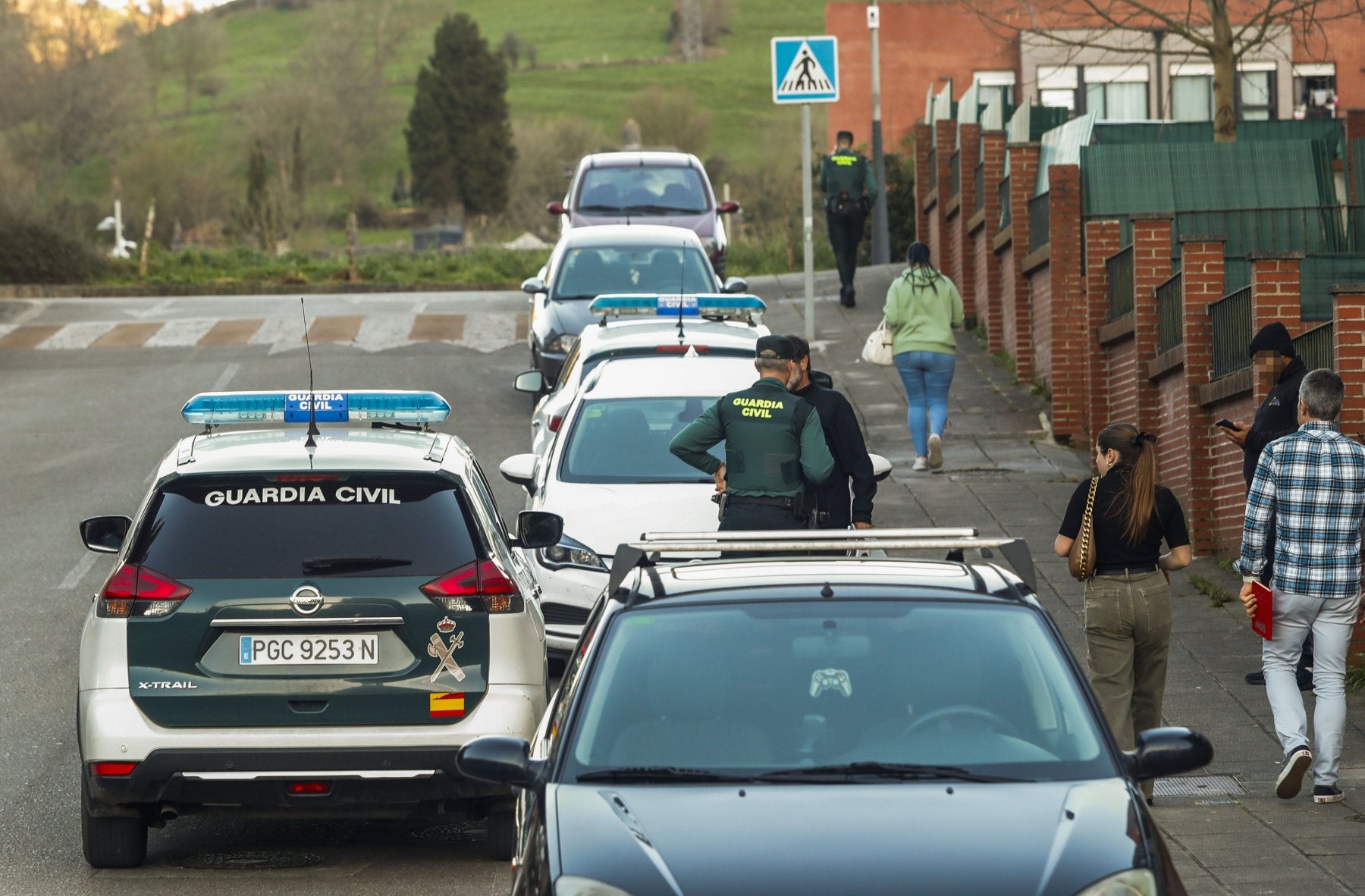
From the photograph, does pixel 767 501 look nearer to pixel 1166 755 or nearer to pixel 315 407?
pixel 315 407

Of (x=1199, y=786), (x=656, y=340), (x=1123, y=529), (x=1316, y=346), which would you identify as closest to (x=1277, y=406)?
(x=1316, y=346)

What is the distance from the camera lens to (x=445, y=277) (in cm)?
3759

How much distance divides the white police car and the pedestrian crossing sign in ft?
15.8

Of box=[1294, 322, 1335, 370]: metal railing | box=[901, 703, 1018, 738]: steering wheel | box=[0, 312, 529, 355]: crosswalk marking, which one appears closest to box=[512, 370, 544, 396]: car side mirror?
box=[1294, 322, 1335, 370]: metal railing

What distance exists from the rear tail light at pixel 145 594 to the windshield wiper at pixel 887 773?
2934 millimetres

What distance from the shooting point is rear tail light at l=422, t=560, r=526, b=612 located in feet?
23.1

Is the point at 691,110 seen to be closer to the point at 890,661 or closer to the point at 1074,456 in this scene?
the point at 1074,456

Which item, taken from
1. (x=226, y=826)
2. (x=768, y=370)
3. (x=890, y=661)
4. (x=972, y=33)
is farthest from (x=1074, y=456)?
(x=972, y=33)

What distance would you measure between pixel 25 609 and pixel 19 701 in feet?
7.09

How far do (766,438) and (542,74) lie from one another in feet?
387

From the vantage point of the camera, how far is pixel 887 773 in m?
4.76

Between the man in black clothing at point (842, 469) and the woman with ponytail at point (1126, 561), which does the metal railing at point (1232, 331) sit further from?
the woman with ponytail at point (1126, 561)

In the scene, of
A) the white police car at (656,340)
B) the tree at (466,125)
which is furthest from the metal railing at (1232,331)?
the tree at (466,125)

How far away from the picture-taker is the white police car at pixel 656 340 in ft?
41.7
